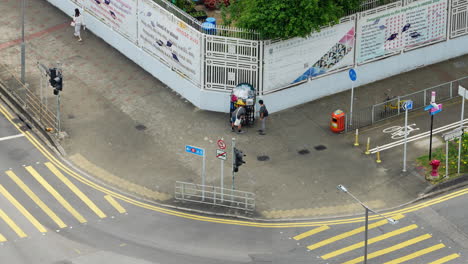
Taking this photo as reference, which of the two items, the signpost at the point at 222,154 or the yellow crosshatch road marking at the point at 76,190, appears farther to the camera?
the yellow crosshatch road marking at the point at 76,190

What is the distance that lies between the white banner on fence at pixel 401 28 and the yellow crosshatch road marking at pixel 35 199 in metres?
19.8

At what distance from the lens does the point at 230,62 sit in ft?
188

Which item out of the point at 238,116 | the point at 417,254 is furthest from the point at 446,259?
the point at 238,116

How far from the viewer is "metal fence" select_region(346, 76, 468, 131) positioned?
57688mm

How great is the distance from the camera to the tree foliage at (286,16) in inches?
2153

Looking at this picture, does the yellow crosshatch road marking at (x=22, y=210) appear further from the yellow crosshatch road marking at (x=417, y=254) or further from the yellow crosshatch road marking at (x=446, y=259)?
the yellow crosshatch road marking at (x=446, y=259)

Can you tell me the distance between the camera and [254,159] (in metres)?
54.4

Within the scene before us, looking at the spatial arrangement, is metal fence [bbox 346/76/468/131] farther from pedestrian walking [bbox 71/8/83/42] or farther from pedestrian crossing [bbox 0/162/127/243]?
pedestrian walking [bbox 71/8/83/42]

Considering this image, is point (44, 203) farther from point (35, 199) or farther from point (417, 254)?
point (417, 254)

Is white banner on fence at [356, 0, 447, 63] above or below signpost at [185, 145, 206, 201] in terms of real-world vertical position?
above

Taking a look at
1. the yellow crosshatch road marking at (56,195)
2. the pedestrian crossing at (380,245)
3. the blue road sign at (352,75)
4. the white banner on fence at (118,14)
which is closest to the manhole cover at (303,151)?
the blue road sign at (352,75)

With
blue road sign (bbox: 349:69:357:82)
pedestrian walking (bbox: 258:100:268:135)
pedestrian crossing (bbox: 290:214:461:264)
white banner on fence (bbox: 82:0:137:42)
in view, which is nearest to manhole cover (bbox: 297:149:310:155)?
pedestrian walking (bbox: 258:100:268:135)

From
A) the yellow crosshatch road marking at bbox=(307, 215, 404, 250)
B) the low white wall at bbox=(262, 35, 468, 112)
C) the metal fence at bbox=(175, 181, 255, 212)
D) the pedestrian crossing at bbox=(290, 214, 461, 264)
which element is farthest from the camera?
the low white wall at bbox=(262, 35, 468, 112)

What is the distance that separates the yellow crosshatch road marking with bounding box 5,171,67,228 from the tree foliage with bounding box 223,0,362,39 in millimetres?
13468
